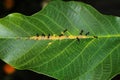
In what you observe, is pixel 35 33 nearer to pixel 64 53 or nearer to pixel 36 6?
pixel 64 53

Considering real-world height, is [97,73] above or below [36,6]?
above

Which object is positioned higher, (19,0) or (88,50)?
(88,50)

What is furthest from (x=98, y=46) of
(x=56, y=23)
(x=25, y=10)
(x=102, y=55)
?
(x=25, y=10)

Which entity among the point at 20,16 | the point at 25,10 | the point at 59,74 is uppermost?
the point at 20,16

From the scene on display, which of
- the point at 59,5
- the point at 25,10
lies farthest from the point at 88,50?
the point at 25,10

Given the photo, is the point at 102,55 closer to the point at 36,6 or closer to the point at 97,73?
the point at 97,73

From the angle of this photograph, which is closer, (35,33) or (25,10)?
(35,33)
